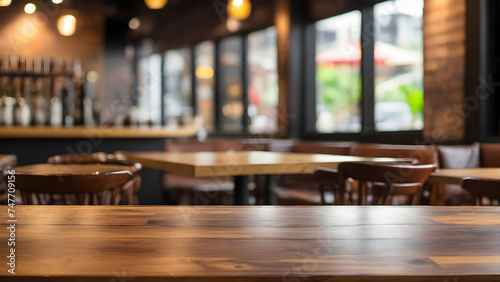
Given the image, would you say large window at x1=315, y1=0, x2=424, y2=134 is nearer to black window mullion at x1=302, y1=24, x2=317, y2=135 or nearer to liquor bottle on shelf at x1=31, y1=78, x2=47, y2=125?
black window mullion at x1=302, y1=24, x2=317, y2=135

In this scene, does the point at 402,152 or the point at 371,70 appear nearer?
the point at 402,152

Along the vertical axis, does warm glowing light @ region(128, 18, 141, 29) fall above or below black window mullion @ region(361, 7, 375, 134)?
above

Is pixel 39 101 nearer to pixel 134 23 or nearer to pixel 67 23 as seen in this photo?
pixel 67 23

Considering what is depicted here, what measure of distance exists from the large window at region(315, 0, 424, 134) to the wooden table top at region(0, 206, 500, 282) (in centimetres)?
492

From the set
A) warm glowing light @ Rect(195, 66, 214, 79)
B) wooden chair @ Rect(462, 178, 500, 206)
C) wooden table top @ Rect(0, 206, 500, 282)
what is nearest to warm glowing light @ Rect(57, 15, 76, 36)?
warm glowing light @ Rect(195, 66, 214, 79)

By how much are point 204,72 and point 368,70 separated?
4199 mm

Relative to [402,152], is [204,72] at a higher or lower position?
higher

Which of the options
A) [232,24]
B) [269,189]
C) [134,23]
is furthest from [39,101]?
[134,23]

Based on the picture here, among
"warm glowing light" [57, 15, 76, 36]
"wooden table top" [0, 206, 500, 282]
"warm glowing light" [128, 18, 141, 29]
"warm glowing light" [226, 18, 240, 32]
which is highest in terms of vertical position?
"warm glowing light" [128, 18, 141, 29]

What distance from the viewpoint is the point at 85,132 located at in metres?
4.77

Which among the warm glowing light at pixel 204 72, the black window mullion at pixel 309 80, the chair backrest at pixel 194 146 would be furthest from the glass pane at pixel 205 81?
the chair backrest at pixel 194 146

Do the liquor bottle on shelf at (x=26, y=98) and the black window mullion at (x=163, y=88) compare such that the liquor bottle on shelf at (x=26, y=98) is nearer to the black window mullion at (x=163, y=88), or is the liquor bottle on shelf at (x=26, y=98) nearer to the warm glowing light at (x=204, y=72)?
the warm glowing light at (x=204, y=72)

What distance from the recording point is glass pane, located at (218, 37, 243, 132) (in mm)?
9312

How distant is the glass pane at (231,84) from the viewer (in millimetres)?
9312
